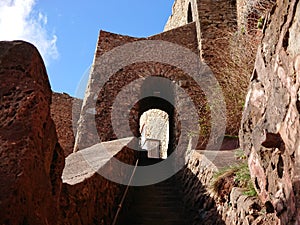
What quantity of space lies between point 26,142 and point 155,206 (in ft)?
11.8

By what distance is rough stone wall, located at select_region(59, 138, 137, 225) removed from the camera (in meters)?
2.19

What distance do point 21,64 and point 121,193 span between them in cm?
293

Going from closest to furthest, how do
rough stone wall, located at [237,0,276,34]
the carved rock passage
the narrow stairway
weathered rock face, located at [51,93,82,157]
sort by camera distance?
the carved rock passage < the narrow stairway < rough stone wall, located at [237,0,276,34] < weathered rock face, located at [51,93,82,157]

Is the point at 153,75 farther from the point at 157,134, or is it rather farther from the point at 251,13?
the point at 157,134

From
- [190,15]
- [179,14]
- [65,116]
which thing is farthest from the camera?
[179,14]

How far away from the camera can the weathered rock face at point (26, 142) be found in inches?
54.2

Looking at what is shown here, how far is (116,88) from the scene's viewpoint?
755 cm

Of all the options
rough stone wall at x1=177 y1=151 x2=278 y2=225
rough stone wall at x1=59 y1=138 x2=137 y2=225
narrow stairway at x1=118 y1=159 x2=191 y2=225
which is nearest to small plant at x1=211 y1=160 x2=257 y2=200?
rough stone wall at x1=177 y1=151 x2=278 y2=225

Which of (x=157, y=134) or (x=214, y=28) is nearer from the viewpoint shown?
(x=214, y=28)

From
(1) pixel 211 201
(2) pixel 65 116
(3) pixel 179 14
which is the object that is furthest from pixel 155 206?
(3) pixel 179 14

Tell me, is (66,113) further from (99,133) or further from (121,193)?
(121,193)

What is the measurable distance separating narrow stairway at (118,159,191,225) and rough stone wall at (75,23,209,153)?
1.77m

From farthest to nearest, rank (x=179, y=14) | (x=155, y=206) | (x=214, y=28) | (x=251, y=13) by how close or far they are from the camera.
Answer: (x=179, y=14) < (x=214, y=28) < (x=251, y=13) < (x=155, y=206)

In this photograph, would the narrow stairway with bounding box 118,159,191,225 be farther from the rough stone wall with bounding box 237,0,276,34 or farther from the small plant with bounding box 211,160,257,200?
the rough stone wall with bounding box 237,0,276,34
